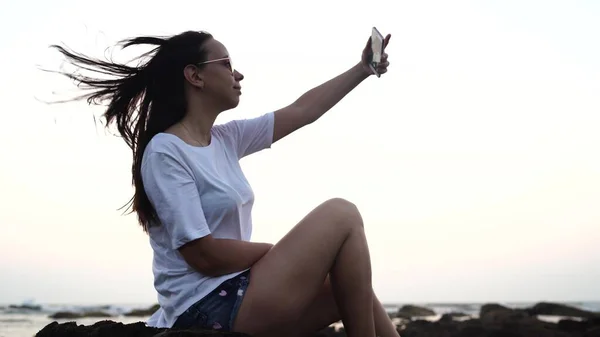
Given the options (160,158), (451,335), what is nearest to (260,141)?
(160,158)

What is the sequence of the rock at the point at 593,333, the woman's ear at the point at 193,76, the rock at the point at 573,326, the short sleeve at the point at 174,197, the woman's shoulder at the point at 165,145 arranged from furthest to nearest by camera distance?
1. the rock at the point at 573,326
2. the rock at the point at 593,333
3. the woman's ear at the point at 193,76
4. the woman's shoulder at the point at 165,145
5. the short sleeve at the point at 174,197

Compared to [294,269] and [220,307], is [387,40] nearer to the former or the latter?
[294,269]

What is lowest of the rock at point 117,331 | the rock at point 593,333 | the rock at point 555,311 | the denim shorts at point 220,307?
the rock at point 555,311

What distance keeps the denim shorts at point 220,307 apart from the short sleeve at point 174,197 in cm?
29

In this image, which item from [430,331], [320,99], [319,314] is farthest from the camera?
[430,331]

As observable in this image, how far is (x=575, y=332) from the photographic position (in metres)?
8.22

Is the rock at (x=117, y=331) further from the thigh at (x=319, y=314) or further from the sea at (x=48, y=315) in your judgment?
the sea at (x=48, y=315)

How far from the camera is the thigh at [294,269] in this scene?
328cm

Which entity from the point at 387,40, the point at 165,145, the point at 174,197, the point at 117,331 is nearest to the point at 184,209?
the point at 174,197

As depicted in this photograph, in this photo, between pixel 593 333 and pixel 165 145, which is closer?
pixel 165 145

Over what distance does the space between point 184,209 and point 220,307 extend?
497 millimetres

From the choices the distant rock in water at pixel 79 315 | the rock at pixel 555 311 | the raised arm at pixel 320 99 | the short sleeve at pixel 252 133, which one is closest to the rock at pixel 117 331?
the short sleeve at pixel 252 133

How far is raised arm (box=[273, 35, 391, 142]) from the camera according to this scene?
4426 mm

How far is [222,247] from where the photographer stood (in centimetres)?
328
